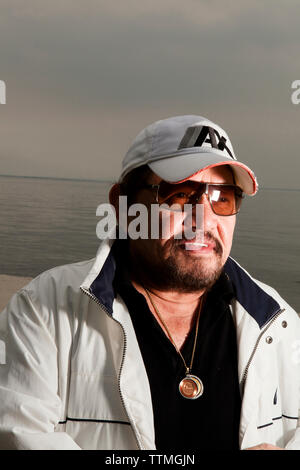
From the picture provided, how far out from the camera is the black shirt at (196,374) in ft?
5.83

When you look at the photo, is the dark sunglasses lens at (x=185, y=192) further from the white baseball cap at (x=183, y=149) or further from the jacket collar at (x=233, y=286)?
the jacket collar at (x=233, y=286)

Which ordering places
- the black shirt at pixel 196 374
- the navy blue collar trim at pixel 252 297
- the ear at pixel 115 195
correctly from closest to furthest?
the black shirt at pixel 196 374
the navy blue collar trim at pixel 252 297
the ear at pixel 115 195

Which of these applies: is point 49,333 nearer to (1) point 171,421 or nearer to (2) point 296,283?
(1) point 171,421

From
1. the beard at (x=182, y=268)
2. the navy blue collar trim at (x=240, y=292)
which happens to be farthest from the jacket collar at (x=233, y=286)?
the beard at (x=182, y=268)

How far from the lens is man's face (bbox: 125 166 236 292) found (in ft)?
6.22

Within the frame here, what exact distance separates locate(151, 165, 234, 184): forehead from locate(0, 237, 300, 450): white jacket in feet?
0.99

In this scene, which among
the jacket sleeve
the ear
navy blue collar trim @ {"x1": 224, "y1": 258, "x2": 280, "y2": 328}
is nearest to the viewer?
the jacket sleeve

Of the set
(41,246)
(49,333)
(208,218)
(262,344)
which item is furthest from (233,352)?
(41,246)

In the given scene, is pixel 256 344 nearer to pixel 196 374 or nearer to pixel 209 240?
pixel 196 374

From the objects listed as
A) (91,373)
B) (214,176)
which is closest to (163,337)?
(91,373)

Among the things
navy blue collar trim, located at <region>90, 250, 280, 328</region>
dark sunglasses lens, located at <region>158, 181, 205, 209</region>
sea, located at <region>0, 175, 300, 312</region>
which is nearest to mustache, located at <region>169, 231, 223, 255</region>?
dark sunglasses lens, located at <region>158, 181, 205, 209</region>

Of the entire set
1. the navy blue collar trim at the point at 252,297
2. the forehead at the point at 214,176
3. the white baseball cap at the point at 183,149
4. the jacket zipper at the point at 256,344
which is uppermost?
the white baseball cap at the point at 183,149

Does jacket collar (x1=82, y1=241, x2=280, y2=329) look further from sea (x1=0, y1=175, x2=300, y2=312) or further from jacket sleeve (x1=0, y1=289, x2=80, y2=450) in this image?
sea (x1=0, y1=175, x2=300, y2=312)
